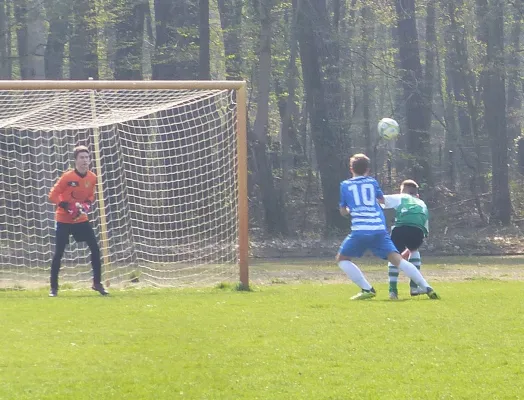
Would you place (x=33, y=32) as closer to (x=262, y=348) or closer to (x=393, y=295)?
(x=393, y=295)

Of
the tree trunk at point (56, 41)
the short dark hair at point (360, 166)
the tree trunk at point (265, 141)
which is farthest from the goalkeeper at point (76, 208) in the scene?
the tree trunk at point (56, 41)

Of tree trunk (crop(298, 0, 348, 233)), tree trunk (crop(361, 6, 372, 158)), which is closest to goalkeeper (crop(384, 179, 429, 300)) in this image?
tree trunk (crop(298, 0, 348, 233))

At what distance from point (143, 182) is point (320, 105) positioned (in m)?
13.6

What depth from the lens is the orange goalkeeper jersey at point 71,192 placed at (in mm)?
12484

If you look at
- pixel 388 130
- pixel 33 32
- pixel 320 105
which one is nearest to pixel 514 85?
pixel 320 105

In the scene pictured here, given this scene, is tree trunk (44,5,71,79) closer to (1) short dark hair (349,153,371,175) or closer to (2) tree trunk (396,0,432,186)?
(2) tree trunk (396,0,432,186)

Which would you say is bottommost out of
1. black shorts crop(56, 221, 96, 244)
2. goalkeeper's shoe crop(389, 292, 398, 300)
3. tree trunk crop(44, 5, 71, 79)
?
goalkeeper's shoe crop(389, 292, 398, 300)

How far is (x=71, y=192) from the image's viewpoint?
12500 mm

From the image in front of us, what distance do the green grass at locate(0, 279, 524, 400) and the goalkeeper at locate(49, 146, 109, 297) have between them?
875 mm

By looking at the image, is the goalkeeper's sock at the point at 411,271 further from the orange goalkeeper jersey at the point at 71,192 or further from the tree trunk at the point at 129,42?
the tree trunk at the point at 129,42

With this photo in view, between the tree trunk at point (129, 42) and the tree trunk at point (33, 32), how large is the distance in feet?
7.72

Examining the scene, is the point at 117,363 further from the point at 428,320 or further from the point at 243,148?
the point at 243,148

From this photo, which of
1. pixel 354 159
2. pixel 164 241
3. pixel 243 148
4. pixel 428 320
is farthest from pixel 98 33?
pixel 428 320

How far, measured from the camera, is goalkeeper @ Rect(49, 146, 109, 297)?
12492 millimetres
